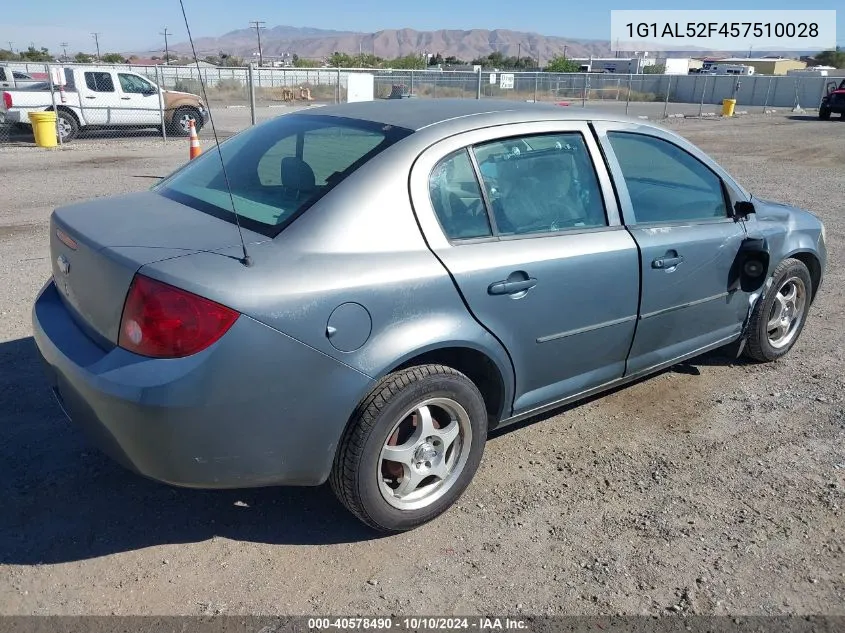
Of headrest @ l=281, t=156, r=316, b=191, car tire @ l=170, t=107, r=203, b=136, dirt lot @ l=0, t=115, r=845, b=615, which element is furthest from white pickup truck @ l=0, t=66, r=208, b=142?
headrest @ l=281, t=156, r=316, b=191

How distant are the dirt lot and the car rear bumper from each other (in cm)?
44

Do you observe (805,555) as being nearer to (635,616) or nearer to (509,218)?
(635,616)

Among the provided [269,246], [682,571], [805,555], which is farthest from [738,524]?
[269,246]

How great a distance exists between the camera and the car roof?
3.19 metres

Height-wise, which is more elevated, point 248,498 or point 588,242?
point 588,242

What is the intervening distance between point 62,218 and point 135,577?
5.03 ft

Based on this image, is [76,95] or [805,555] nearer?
[805,555]

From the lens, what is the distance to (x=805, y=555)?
2.93 m

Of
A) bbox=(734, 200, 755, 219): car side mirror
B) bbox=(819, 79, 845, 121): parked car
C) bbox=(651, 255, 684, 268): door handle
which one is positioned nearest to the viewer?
bbox=(651, 255, 684, 268): door handle

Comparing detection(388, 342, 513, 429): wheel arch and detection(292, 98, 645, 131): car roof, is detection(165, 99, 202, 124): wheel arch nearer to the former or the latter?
detection(292, 98, 645, 131): car roof

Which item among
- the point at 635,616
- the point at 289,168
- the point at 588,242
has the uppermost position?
the point at 289,168

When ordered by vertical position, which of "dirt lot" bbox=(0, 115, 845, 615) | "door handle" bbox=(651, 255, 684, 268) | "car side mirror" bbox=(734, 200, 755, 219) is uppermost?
"car side mirror" bbox=(734, 200, 755, 219)

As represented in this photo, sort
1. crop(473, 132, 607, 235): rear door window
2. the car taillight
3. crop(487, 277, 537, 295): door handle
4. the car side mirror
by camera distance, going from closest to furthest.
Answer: the car taillight, crop(487, 277, 537, 295): door handle, crop(473, 132, 607, 235): rear door window, the car side mirror

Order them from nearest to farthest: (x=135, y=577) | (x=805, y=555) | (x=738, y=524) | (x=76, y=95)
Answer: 1. (x=135, y=577)
2. (x=805, y=555)
3. (x=738, y=524)
4. (x=76, y=95)
